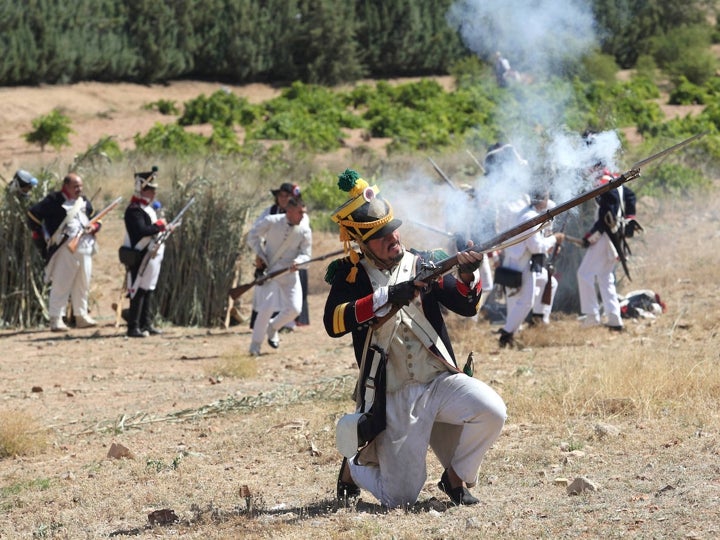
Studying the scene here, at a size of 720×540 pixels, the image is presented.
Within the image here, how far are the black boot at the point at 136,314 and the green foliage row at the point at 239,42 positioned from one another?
19.4m

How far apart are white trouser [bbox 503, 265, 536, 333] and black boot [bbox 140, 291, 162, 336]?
5051 millimetres

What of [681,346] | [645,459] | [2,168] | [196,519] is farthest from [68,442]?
[2,168]

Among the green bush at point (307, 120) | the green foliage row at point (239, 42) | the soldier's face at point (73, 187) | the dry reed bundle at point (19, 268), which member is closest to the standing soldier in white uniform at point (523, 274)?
the soldier's face at point (73, 187)

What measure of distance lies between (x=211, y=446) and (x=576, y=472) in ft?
9.39

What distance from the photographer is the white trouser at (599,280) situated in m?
12.9

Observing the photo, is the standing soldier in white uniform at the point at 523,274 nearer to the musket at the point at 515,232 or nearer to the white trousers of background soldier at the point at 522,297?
the white trousers of background soldier at the point at 522,297

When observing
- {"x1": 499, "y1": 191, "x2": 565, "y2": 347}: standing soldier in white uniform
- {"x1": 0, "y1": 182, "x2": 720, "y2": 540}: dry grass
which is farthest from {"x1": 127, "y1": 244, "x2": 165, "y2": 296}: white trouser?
{"x1": 499, "y1": 191, "x2": 565, "y2": 347}: standing soldier in white uniform

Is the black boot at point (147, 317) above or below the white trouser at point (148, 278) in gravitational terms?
below

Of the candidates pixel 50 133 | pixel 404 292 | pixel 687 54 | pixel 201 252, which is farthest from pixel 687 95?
pixel 404 292

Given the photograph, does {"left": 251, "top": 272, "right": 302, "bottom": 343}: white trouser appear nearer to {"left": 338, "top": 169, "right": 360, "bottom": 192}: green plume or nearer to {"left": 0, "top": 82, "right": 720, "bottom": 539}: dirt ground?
{"left": 0, "top": 82, "right": 720, "bottom": 539}: dirt ground

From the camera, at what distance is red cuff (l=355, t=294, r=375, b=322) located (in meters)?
6.03

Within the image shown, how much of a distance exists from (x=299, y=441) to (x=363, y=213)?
2.73 metres

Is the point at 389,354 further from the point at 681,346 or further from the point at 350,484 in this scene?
the point at 681,346

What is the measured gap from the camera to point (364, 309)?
19.9 feet
